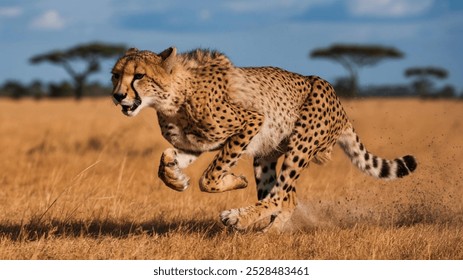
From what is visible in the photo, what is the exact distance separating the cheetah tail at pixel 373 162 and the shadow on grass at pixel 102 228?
1.07 meters

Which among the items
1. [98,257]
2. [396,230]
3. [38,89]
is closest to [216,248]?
[98,257]

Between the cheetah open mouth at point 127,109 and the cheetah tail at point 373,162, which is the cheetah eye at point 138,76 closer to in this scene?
the cheetah open mouth at point 127,109

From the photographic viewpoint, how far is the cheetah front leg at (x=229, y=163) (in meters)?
4.54

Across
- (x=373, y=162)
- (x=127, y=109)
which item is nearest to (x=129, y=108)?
(x=127, y=109)

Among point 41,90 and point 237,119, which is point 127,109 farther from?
point 41,90

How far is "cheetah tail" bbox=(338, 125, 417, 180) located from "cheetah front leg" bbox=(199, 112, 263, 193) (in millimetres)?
1067

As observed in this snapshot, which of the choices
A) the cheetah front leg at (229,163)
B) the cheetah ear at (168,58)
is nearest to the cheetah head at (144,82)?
the cheetah ear at (168,58)

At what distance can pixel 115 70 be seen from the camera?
14.0ft

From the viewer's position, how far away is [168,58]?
4.43 meters

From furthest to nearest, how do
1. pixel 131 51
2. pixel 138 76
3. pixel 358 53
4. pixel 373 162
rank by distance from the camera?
pixel 358 53 → pixel 373 162 → pixel 131 51 → pixel 138 76

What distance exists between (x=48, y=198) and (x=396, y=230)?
277 cm

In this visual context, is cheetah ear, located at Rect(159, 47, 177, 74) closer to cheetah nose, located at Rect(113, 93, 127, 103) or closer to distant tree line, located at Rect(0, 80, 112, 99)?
cheetah nose, located at Rect(113, 93, 127, 103)

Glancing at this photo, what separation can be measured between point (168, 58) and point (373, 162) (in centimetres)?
187

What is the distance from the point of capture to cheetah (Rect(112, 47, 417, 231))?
4.41m
